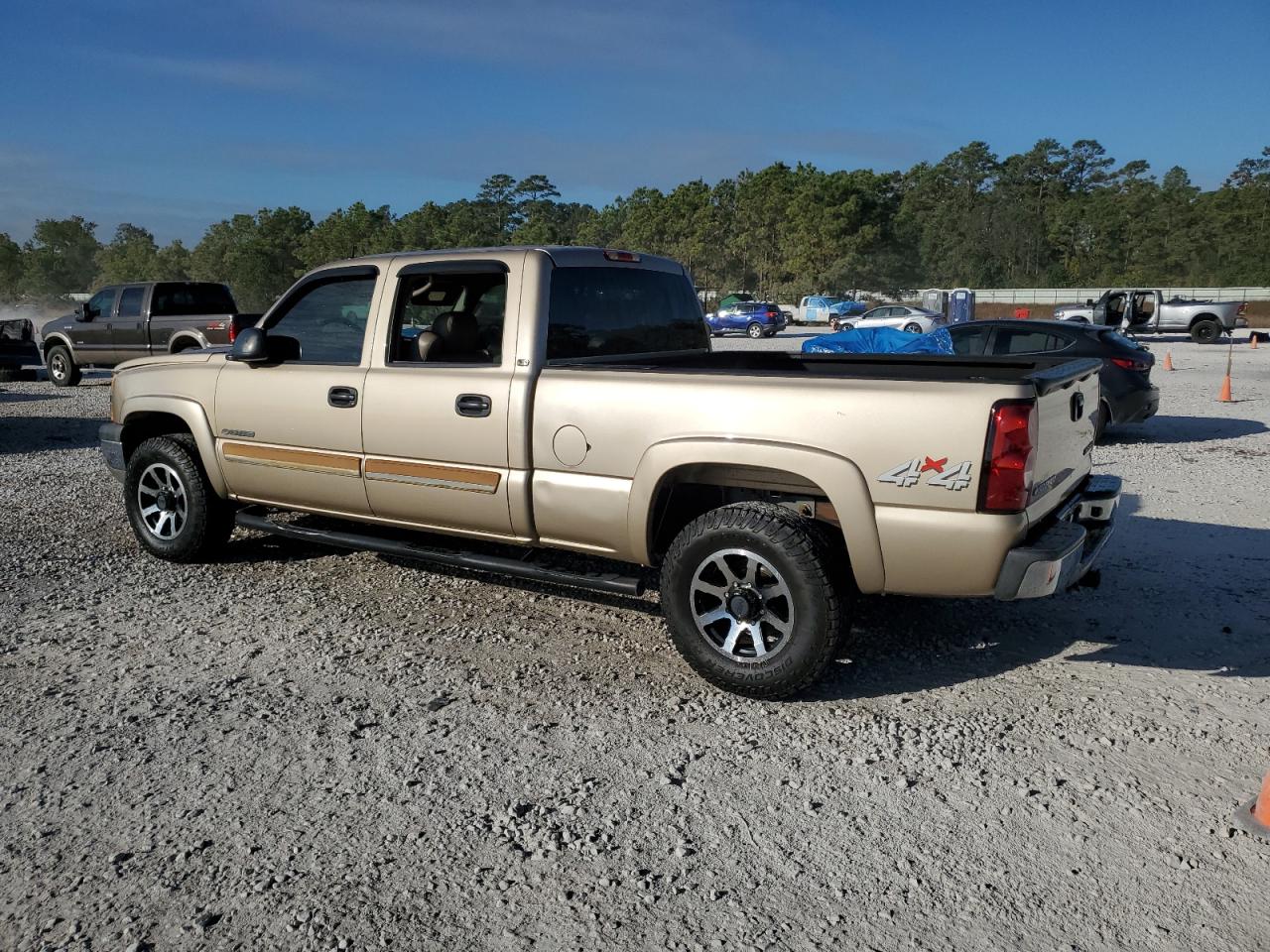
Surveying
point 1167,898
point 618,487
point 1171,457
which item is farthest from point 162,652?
point 1171,457

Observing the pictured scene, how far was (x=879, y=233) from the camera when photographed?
76188 millimetres

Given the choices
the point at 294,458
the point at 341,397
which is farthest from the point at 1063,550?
the point at 294,458

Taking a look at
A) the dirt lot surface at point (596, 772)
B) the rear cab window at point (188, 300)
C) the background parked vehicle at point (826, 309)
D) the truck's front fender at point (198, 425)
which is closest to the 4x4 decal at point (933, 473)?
the dirt lot surface at point (596, 772)

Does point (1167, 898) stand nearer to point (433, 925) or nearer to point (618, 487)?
point (433, 925)

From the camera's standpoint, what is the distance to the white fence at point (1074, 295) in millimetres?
55812

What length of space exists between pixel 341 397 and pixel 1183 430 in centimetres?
1118

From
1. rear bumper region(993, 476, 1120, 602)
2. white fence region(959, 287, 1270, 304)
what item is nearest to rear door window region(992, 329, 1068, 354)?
rear bumper region(993, 476, 1120, 602)

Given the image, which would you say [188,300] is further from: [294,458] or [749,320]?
[749,320]

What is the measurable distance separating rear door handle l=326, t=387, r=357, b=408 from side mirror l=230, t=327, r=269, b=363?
0.50 metres

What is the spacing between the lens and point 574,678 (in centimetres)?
445

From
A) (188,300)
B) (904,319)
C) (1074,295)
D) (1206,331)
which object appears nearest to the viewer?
(188,300)

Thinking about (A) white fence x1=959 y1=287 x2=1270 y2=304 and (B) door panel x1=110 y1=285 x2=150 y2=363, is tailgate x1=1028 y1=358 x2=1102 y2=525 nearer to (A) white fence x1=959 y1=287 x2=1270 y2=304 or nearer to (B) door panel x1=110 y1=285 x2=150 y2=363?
(B) door panel x1=110 y1=285 x2=150 y2=363

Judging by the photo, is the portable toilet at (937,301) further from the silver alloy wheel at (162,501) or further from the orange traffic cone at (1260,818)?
the orange traffic cone at (1260,818)

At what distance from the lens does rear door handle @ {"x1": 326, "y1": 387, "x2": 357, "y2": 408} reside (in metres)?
5.13
